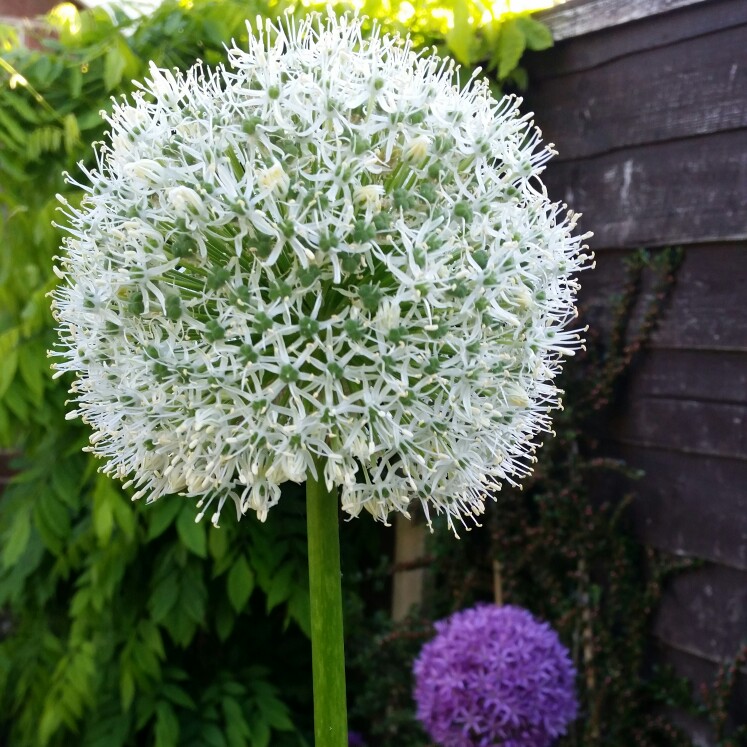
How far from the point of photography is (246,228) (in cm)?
76

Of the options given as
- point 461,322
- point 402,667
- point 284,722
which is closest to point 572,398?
point 402,667

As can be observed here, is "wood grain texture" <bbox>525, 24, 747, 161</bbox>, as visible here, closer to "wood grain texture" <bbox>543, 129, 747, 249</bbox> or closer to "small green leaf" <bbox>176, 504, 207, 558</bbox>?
"wood grain texture" <bbox>543, 129, 747, 249</bbox>

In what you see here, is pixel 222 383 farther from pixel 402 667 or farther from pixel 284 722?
pixel 402 667

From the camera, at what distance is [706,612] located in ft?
5.98

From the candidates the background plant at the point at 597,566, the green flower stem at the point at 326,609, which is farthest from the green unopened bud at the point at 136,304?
the background plant at the point at 597,566

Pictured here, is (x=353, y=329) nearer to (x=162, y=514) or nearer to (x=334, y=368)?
(x=334, y=368)

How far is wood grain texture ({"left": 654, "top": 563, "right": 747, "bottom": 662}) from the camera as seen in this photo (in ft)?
5.77

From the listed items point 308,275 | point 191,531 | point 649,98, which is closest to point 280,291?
point 308,275

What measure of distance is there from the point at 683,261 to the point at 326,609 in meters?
1.31

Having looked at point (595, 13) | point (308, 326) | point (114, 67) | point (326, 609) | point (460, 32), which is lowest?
point (326, 609)

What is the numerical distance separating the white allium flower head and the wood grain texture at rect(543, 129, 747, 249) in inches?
39.1

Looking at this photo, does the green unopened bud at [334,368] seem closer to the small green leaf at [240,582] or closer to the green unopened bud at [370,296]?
the green unopened bud at [370,296]

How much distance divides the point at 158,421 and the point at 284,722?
1396 mm

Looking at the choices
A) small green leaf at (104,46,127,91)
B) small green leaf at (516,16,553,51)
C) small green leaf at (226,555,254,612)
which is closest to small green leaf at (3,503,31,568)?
small green leaf at (226,555,254,612)
